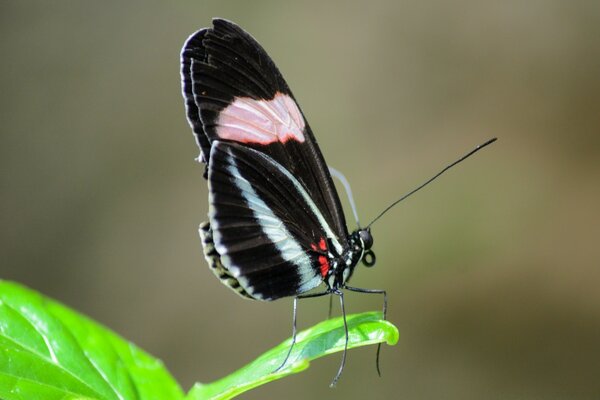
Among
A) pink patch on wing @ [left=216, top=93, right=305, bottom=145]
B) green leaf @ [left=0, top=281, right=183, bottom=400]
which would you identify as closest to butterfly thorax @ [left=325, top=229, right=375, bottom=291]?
pink patch on wing @ [left=216, top=93, right=305, bottom=145]

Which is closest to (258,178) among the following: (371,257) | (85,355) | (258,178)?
(258,178)

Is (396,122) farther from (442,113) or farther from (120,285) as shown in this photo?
(120,285)

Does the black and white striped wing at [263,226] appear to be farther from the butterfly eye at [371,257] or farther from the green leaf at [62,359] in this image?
the green leaf at [62,359]

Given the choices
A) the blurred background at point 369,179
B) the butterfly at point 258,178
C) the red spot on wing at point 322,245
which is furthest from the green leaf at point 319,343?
the blurred background at point 369,179

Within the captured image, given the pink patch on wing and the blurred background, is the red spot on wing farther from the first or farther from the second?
the blurred background

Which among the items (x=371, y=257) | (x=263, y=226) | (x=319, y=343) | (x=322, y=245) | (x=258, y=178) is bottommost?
(x=319, y=343)

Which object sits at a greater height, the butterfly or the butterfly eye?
the butterfly

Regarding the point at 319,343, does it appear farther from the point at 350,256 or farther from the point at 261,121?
the point at 261,121
